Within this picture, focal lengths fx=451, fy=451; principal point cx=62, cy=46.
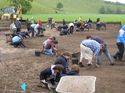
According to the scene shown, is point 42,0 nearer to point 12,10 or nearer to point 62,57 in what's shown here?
point 12,10

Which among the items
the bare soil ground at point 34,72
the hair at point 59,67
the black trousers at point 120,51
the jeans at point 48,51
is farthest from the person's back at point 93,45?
the hair at point 59,67

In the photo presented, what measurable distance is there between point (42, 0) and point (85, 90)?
175 m

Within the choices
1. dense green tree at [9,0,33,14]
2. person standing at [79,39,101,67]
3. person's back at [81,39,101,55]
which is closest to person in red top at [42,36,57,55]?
person standing at [79,39,101,67]

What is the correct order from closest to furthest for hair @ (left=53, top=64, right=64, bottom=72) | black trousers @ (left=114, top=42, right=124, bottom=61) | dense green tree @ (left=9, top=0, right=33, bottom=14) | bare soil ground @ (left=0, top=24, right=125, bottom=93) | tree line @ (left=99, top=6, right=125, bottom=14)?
hair @ (left=53, top=64, right=64, bottom=72) < bare soil ground @ (left=0, top=24, right=125, bottom=93) < black trousers @ (left=114, top=42, right=124, bottom=61) < dense green tree @ (left=9, top=0, right=33, bottom=14) < tree line @ (left=99, top=6, right=125, bottom=14)

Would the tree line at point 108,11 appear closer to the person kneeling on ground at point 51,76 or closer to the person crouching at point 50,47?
the person crouching at point 50,47

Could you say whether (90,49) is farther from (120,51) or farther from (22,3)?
(22,3)

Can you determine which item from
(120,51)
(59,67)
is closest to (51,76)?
(59,67)

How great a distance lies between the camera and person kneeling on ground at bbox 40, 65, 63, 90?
45.4ft

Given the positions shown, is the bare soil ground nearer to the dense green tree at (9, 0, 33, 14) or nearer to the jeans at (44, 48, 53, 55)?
the jeans at (44, 48, 53, 55)

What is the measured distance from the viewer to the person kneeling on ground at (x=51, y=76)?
13.8m

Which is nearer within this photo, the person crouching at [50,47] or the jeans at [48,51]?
the person crouching at [50,47]

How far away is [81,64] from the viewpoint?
19.7m

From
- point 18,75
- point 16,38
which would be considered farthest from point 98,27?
point 18,75

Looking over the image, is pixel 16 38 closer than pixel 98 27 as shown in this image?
Yes
